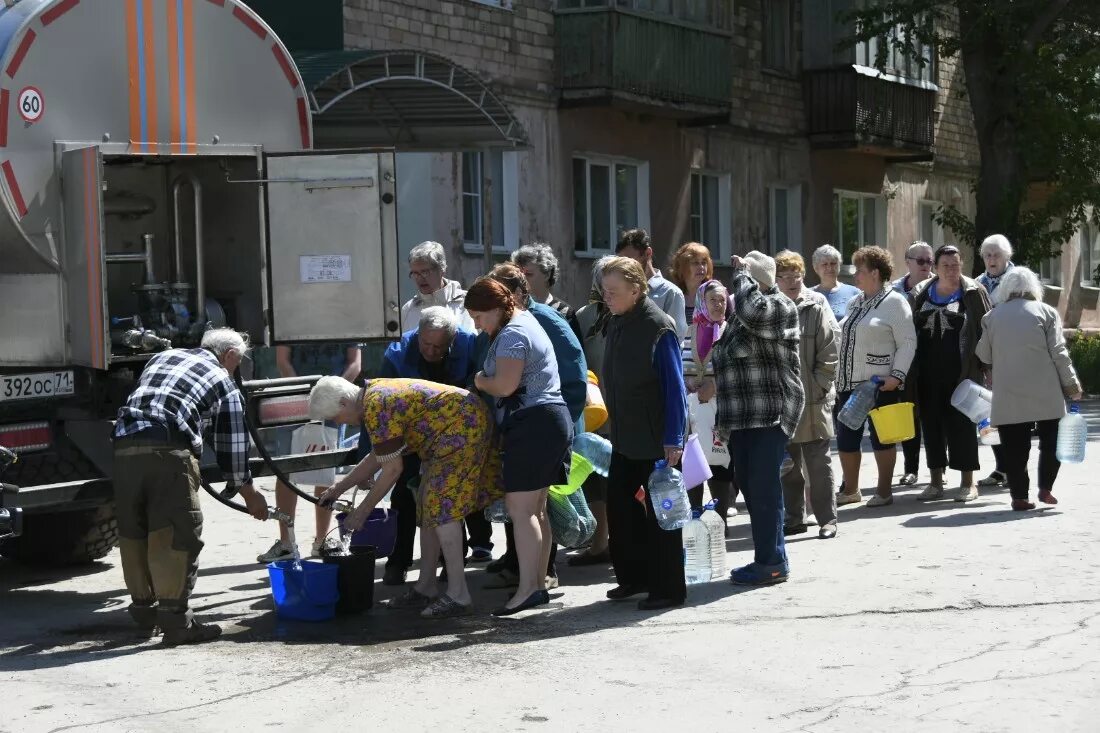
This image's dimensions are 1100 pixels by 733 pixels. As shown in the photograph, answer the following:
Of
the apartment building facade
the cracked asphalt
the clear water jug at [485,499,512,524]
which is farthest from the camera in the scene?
the apartment building facade

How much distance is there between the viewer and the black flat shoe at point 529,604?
7977mm

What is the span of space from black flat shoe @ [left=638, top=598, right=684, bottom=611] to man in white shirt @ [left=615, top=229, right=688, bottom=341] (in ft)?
6.09

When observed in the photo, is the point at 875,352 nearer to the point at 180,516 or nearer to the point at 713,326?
the point at 713,326

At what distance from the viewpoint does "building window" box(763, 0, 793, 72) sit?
1062 inches

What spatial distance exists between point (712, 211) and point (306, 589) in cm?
1851

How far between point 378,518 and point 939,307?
4750mm

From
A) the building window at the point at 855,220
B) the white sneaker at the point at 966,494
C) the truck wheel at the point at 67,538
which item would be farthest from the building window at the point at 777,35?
the truck wheel at the point at 67,538

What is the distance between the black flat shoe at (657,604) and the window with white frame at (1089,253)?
102ft

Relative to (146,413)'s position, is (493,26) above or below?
above

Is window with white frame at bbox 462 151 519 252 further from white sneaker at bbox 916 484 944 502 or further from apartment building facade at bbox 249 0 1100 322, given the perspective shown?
white sneaker at bbox 916 484 944 502

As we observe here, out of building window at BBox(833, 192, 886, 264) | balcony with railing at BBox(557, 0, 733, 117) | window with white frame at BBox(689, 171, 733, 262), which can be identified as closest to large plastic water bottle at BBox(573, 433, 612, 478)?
balcony with railing at BBox(557, 0, 733, 117)

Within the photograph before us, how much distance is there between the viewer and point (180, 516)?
759cm

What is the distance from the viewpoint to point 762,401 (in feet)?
28.1

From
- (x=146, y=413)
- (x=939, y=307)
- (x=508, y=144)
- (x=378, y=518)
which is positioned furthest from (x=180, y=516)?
(x=508, y=144)
